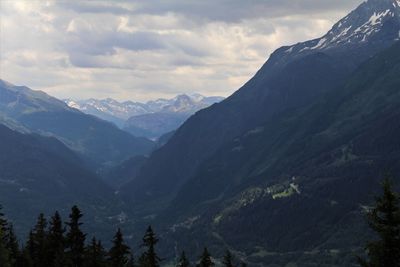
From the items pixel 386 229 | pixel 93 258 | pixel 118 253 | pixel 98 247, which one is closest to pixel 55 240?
pixel 98 247

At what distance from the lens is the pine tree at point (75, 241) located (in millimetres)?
71062

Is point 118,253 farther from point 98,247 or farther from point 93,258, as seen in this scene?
point 98,247

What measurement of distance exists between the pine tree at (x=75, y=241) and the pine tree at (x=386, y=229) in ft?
119

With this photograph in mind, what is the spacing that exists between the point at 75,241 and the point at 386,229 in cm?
3920

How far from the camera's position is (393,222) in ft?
144

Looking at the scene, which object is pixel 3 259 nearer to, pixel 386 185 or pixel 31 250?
pixel 31 250

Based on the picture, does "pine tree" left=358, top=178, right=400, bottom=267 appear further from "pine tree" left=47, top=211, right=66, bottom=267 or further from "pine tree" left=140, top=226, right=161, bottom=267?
"pine tree" left=47, top=211, right=66, bottom=267

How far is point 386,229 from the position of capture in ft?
144

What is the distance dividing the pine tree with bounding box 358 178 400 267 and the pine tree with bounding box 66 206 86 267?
1431 inches

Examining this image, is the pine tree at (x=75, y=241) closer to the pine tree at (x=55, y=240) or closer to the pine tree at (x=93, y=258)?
the pine tree at (x=93, y=258)

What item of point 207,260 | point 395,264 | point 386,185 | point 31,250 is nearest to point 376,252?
point 395,264

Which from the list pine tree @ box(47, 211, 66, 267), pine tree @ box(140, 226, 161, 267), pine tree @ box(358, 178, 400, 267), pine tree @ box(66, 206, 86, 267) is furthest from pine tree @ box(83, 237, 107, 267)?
pine tree @ box(358, 178, 400, 267)

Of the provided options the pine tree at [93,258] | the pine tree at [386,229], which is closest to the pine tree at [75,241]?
the pine tree at [93,258]

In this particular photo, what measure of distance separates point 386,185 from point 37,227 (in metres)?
56.9
